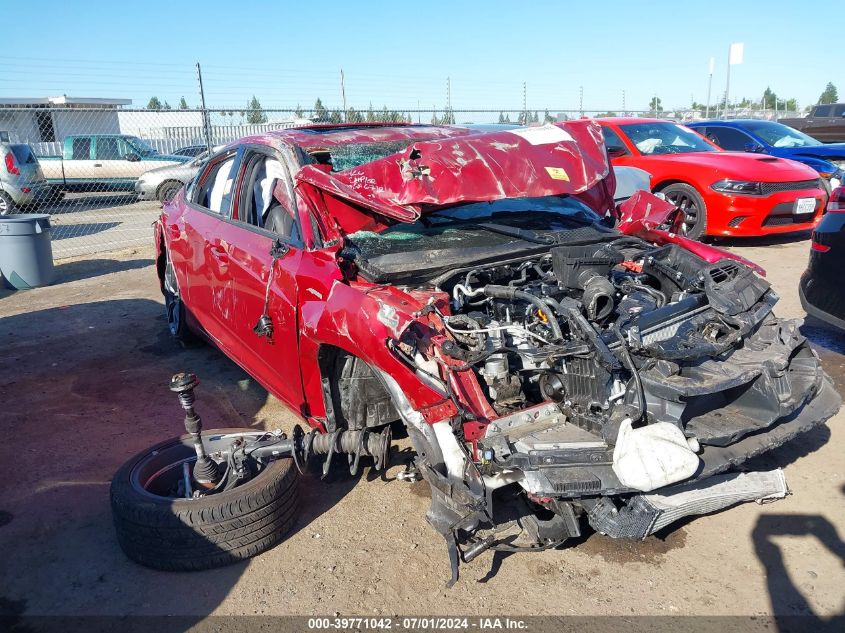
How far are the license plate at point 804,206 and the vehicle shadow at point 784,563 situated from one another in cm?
643

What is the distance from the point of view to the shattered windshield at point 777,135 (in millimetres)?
11055

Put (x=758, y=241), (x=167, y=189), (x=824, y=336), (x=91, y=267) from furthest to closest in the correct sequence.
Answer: (x=167, y=189)
(x=91, y=267)
(x=758, y=241)
(x=824, y=336)

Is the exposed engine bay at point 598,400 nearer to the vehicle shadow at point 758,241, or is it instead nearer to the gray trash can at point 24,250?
the vehicle shadow at point 758,241

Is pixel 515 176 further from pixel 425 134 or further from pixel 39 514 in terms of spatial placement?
pixel 39 514

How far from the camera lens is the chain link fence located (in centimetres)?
1269

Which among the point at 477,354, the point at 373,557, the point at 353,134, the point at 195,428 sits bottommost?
the point at 373,557

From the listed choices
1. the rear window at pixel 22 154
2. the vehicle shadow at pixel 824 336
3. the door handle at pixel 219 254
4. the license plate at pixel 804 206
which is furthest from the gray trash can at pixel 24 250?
the license plate at pixel 804 206

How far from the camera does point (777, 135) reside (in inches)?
440

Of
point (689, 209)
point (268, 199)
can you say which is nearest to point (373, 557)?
point (268, 199)

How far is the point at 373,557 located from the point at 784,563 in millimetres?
1871

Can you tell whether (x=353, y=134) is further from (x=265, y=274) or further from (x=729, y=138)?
(x=729, y=138)

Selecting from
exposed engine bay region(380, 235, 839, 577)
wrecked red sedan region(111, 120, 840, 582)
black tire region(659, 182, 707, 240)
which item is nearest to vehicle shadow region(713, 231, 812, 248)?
→ black tire region(659, 182, 707, 240)

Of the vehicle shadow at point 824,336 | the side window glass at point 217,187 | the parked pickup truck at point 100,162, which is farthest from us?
the parked pickup truck at point 100,162

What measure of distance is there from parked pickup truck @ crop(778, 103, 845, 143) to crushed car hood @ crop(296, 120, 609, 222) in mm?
16308
